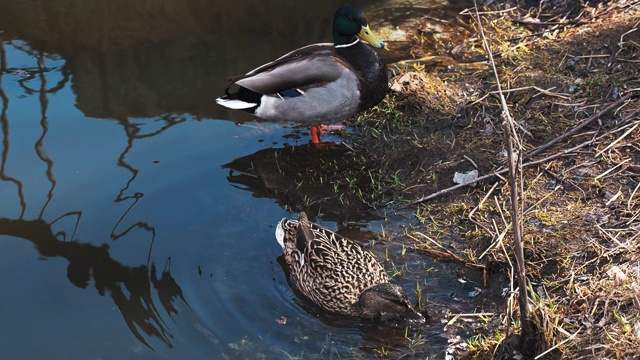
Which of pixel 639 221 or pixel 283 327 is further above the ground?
pixel 639 221

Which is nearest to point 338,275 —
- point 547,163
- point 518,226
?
point 518,226

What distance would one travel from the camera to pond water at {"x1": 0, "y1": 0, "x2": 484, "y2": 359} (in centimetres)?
415

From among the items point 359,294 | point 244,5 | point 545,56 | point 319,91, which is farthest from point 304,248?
point 244,5

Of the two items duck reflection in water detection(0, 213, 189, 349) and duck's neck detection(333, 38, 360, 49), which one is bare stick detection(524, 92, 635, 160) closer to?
duck's neck detection(333, 38, 360, 49)

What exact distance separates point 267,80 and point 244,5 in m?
2.39

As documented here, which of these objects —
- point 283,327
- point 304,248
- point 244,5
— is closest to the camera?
point 283,327

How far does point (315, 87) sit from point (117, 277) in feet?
7.16

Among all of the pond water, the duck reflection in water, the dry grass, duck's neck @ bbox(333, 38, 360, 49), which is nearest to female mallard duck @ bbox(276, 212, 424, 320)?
the pond water

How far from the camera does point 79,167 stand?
5.55 metres

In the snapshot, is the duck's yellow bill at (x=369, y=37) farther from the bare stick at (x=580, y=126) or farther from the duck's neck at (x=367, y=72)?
the bare stick at (x=580, y=126)

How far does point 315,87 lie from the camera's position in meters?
5.87

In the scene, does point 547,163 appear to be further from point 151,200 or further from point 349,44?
point 151,200

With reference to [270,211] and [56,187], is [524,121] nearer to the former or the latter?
[270,211]

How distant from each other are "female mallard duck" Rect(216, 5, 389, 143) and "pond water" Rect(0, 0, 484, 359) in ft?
0.94
